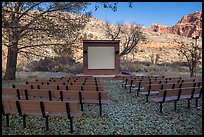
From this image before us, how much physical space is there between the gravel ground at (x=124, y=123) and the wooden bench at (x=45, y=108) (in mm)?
258

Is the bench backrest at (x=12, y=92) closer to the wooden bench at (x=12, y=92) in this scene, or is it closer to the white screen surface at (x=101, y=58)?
the wooden bench at (x=12, y=92)

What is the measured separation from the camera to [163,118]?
5734mm

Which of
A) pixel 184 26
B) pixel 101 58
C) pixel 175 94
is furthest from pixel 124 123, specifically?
pixel 184 26

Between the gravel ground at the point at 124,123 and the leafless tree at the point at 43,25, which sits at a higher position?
the leafless tree at the point at 43,25

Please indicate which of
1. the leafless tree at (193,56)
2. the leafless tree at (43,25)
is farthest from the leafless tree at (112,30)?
the leafless tree at (43,25)

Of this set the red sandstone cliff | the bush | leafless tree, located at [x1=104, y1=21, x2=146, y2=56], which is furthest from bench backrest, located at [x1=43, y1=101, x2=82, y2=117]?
the red sandstone cliff

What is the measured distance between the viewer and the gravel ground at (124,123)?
186 inches

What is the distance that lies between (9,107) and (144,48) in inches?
2191

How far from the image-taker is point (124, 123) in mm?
5305

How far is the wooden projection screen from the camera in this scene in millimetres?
20750

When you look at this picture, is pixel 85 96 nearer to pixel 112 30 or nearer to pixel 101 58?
pixel 101 58

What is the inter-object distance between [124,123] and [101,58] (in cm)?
1576

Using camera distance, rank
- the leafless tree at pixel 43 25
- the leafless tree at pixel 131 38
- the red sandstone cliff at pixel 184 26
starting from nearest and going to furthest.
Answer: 1. the leafless tree at pixel 43 25
2. the leafless tree at pixel 131 38
3. the red sandstone cliff at pixel 184 26

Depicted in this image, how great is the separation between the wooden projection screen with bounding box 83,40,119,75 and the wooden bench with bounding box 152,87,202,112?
14.0 metres
